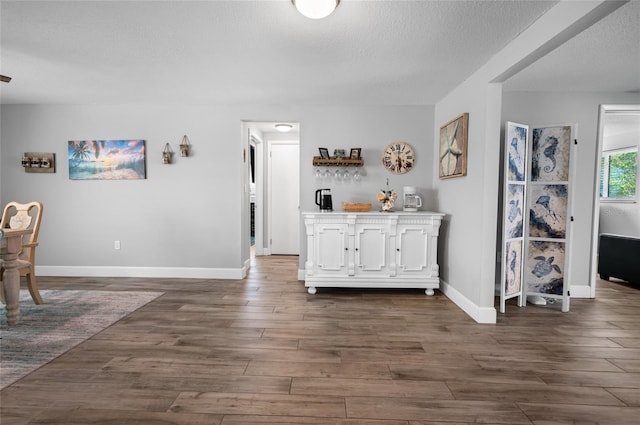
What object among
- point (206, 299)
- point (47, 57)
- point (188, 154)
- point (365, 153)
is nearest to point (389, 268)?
point (365, 153)

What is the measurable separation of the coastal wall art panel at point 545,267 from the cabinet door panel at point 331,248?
193 cm

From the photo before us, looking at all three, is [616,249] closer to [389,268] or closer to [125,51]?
[389,268]

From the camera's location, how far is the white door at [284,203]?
5.85m

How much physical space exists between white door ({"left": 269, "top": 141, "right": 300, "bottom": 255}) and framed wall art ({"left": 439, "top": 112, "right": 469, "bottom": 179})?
288 centimetres

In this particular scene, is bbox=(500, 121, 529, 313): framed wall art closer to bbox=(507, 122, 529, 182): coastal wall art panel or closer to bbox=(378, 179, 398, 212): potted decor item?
bbox=(507, 122, 529, 182): coastal wall art panel

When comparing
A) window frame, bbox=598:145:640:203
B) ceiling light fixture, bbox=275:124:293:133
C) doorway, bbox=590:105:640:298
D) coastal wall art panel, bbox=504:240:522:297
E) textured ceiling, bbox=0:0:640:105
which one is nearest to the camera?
textured ceiling, bbox=0:0:640:105

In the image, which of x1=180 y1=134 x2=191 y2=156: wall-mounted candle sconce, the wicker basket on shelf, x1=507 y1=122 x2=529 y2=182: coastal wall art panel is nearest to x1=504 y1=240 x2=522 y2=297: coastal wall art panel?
x1=507 y1=122 x2=529 y2=182: coastal wall art panel

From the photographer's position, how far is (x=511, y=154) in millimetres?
3008

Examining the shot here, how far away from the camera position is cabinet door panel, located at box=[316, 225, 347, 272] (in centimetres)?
358

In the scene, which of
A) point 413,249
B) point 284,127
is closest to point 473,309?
point 413,249

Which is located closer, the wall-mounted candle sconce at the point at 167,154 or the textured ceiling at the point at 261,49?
the textured ceiling at the point at 261,49

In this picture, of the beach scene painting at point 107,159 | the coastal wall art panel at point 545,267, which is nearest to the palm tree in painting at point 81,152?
the beach scene painting at point 107,159

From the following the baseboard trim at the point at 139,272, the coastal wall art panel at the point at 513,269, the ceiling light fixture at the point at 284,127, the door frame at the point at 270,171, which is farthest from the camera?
the door frame at the point at 270,171

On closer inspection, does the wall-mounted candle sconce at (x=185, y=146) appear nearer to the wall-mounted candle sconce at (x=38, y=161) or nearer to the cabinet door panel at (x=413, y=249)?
the wall-mounted candle sconce at (x=38, y=161)
